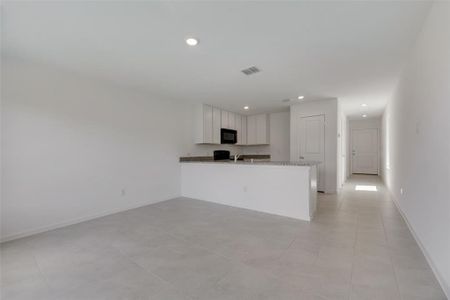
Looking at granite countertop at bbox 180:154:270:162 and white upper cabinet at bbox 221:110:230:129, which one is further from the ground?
white upper cabinet at bbox 221:110:230:129

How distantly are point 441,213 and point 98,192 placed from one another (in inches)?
180

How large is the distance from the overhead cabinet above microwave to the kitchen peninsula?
3.41 ft

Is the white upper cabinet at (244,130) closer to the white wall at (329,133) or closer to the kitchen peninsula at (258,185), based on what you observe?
the white wall at (329,133)

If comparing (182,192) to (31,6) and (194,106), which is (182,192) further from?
(31,6)

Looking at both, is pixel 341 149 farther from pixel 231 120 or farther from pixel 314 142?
pixel 231 120

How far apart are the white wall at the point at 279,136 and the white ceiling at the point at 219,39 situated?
2758 mm

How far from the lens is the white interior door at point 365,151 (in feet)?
29.9

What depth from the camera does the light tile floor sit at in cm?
166

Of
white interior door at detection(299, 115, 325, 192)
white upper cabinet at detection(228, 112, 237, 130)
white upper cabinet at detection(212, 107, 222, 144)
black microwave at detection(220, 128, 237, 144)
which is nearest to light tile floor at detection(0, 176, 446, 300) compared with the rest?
white interior door at detection(299, 115, 325, 192)

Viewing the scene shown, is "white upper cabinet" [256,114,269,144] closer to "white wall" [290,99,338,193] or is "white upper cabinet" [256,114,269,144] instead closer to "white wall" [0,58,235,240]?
"white wall" [290,99,338,193]

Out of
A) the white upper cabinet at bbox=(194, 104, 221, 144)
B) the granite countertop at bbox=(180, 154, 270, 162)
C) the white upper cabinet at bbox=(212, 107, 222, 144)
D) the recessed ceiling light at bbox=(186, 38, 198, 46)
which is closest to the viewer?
the recessed ceiling light at bbox=(186, 38, 198, 46)

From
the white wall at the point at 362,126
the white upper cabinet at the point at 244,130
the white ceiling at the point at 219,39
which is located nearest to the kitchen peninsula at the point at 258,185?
the white ceiling at the point at 219,39

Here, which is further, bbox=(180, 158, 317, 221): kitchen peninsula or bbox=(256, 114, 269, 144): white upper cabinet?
bbox=(256, 114, 269, 144): white upper cabinet

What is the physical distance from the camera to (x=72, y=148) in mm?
3332
